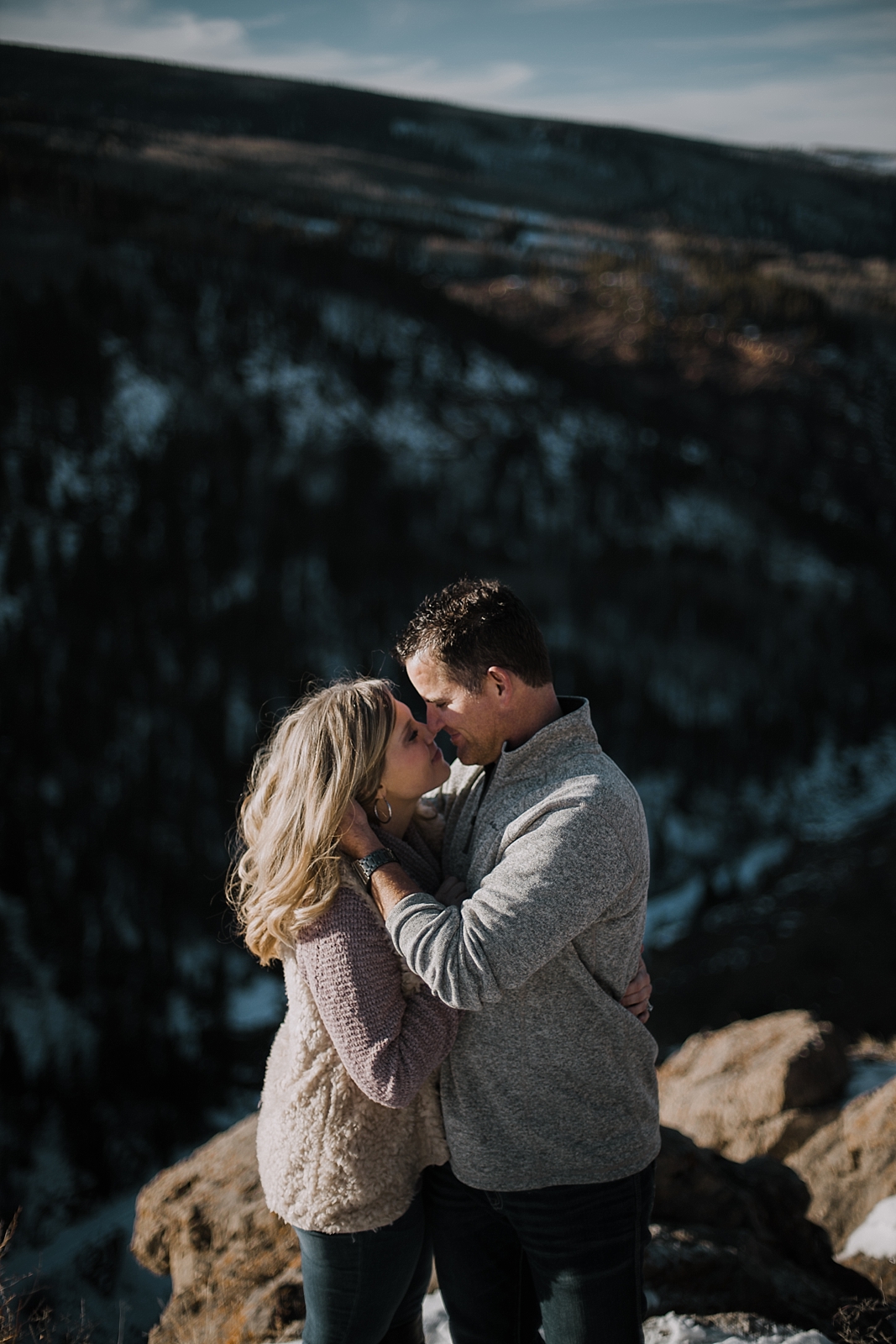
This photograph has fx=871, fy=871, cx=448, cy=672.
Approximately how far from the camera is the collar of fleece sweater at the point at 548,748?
165cm

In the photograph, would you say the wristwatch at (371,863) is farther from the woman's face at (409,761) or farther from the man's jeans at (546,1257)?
the man's jeans at (546,1257)


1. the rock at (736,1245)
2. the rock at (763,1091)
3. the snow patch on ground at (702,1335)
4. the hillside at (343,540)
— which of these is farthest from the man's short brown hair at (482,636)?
the hillside at (343,540)

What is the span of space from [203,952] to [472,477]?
1163 cm

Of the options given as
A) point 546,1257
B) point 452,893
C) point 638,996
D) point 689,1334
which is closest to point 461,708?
point 452,893

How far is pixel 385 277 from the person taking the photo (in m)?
22.4

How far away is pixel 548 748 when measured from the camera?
1.66m

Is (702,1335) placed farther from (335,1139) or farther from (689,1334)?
(335,1139)

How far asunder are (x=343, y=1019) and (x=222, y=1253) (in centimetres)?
182

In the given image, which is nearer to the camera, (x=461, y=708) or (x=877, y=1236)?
(x=461, y=708)

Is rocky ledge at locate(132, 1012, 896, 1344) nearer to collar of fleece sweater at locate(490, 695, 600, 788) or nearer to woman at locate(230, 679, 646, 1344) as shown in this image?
woman at locate(230, 679, 646, 1344)

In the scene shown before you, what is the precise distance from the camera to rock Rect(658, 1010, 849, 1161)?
12.9ft

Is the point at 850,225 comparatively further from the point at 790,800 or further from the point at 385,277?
the point at 790,800

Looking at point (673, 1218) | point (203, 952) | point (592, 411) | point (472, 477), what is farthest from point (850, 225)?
point (673, 1218)

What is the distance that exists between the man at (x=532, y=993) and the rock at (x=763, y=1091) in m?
2.52
